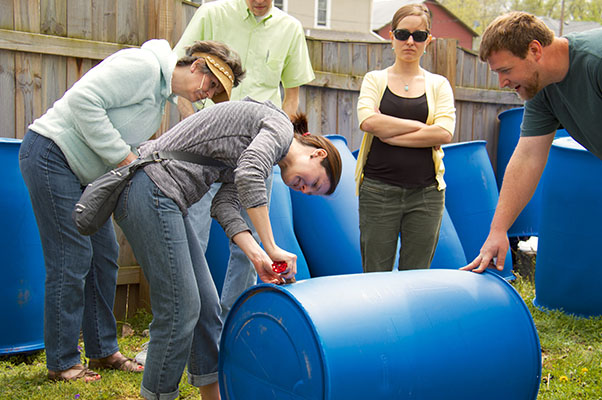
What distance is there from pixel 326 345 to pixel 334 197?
221cm

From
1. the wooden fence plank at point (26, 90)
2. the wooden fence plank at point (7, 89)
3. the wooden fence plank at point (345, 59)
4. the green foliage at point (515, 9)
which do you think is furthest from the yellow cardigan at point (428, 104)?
the green foliage at point (515, 9)

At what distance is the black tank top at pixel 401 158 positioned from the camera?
11.1 ft

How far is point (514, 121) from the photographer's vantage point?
6.51 m

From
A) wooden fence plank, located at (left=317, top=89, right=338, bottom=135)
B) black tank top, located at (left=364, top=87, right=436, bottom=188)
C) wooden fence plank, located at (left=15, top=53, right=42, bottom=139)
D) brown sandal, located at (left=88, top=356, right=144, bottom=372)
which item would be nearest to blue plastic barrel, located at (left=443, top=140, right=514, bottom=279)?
wooden fence plank, located at (left=317, top=89, right=338, bottom=135)

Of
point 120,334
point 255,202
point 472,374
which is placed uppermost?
point 255,202

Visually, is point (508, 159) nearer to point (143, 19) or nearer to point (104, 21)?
point (143, 19)

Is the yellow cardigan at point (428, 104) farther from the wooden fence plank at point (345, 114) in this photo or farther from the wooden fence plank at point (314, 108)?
the wooden fence plank at point (345, 114)

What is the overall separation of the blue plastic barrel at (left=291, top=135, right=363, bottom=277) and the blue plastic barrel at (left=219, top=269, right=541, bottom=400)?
163 centimetres

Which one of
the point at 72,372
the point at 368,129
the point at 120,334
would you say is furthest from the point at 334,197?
the point at 72,372

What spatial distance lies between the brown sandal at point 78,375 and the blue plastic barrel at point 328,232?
1.54 m

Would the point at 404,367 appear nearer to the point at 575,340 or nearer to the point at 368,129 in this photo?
the point at 368,129

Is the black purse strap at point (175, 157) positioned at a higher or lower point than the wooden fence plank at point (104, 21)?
lower

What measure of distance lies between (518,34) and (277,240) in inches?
72.6

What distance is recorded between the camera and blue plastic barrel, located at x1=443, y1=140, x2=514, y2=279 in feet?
16.9
